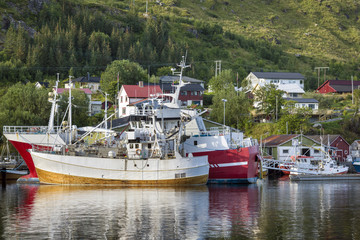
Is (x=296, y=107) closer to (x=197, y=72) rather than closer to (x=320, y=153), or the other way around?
A: (x=320, y=153)

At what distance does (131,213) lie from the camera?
3869 cm

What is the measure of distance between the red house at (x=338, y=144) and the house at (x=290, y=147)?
2498 mm

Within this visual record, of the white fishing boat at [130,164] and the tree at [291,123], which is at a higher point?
the tree at [291,123]

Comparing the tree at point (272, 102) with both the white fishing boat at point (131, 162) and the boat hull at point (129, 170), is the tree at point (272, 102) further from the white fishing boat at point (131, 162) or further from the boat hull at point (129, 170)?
the boat hull at point (129, 170)

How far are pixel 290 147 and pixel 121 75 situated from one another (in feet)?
160

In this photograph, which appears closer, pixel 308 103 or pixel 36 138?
pixel 36 138

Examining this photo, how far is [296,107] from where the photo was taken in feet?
362

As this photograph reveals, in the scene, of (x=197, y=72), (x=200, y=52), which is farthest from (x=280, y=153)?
(x=200, y=52)

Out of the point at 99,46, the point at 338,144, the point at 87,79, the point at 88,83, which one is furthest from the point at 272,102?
the point at 99,46

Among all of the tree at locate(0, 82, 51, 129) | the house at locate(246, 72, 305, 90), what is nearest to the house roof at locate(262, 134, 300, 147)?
the tree at locate(0, 82, 51, 129)

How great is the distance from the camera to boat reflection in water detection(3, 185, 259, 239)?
31.8m

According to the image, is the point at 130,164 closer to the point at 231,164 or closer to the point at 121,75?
the point at 231,164

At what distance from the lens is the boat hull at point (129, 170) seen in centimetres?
5478

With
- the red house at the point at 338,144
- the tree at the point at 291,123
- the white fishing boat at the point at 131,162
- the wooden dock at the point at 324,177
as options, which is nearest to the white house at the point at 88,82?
the tree at the point at 291,123
